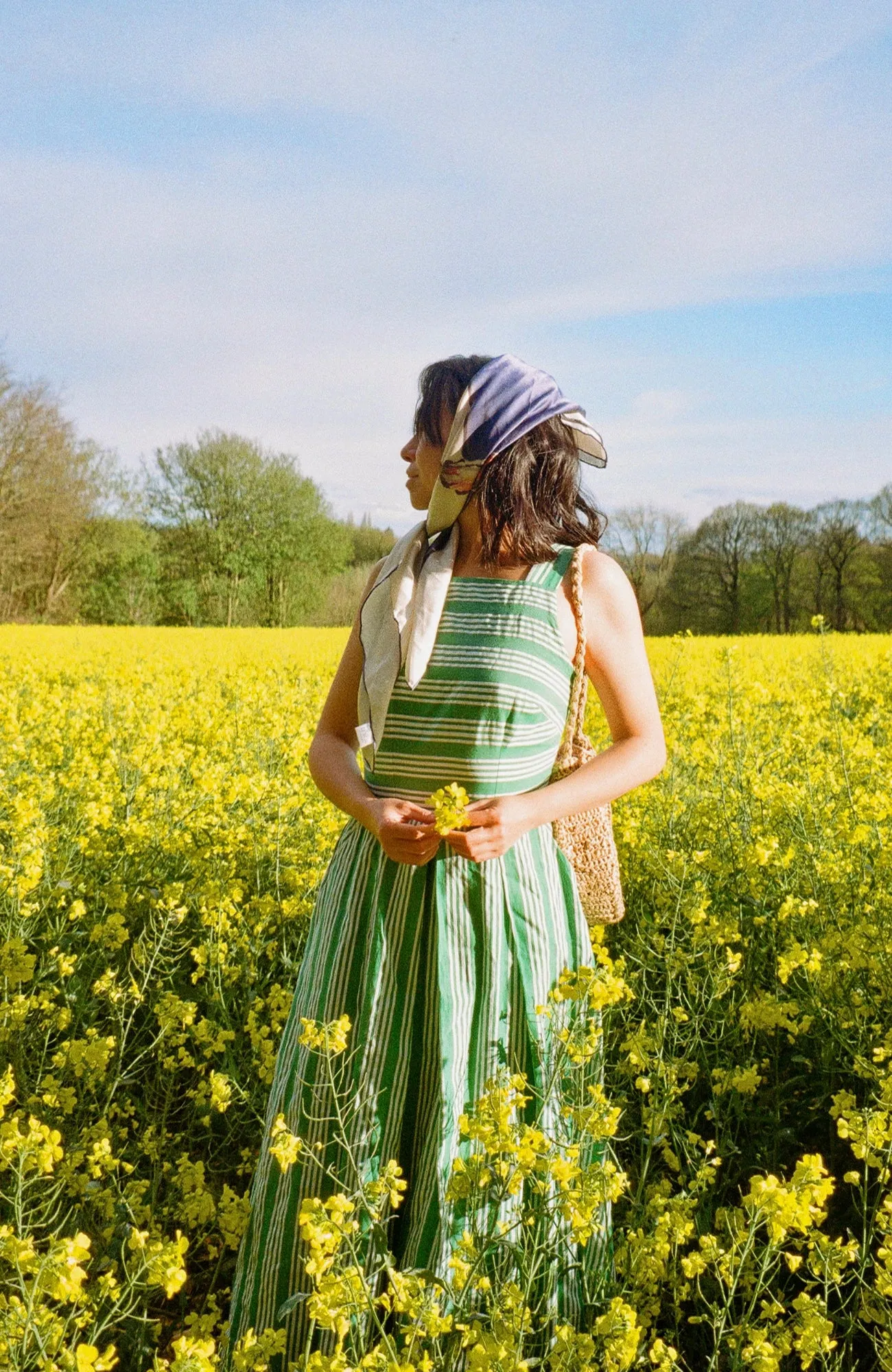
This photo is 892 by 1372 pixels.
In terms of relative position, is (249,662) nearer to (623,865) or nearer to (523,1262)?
(623,865)

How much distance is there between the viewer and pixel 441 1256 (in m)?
Result: 1.49

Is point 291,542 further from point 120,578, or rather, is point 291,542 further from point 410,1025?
point 410,1025

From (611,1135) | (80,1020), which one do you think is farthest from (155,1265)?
(80,1020)

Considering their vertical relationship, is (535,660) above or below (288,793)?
above

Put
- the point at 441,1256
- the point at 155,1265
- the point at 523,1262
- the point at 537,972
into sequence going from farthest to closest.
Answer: the point at 537,972, the point at 441,1256, the point at 523,1262, the point at 155,1265

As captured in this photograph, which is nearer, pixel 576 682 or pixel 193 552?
pixel 576 682

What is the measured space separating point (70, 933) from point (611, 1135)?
1992 mm

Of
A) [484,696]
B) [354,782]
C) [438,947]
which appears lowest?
[438,947]

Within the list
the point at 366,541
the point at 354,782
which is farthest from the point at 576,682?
the point at 366,541

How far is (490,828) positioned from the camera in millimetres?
1517

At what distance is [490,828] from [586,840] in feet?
1.39

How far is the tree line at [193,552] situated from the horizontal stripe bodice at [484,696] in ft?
93.0

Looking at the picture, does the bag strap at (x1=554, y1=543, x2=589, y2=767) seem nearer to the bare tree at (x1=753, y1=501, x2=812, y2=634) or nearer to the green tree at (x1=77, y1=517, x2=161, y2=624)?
the green tree at (x1=77, y1=517, x2=161, y2=624)

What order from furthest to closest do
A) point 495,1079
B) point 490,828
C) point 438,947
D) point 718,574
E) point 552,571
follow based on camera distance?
point 718,574 → point 552,571 → point 438,947 → point 490,828 → point 495,1079
